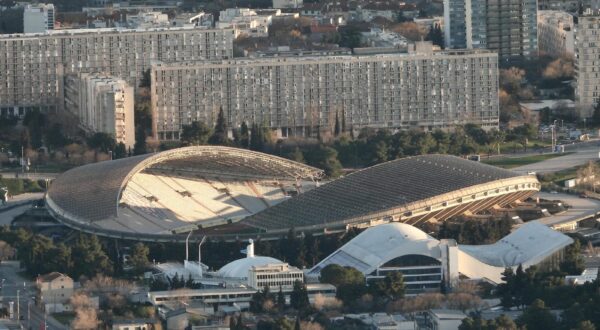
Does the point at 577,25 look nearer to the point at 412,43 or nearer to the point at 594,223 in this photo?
the point at 412,43

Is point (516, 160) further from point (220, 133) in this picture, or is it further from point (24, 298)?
point (24, 298)

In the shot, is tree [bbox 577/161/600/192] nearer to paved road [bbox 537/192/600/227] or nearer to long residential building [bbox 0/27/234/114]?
paved road [bbox 537/192/600/227]

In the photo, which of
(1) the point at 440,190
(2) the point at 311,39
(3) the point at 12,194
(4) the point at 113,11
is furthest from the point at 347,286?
(4) the point at 113,11

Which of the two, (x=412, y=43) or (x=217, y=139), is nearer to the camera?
(x=217, y=139)

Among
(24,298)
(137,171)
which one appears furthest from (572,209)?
(24,298)

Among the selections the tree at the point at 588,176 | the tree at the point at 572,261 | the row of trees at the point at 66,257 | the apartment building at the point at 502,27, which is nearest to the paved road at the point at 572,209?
the tree at the point at 588,176

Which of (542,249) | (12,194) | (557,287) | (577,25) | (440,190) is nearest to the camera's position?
(557,287)
